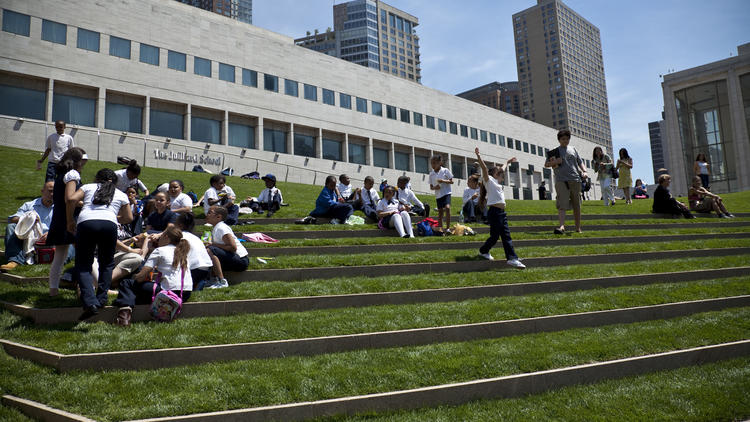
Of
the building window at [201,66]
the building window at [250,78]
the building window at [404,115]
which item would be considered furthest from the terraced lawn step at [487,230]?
the building window at [404,115]

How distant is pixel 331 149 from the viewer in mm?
42438

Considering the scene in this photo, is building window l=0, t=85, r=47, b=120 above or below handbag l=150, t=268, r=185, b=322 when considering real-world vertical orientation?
above

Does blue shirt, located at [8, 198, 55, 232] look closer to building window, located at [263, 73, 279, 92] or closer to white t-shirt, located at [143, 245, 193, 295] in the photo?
white t-shirt, located at [143, 245, 193, 295]

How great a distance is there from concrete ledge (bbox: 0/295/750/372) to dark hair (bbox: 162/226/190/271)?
1.59 meters

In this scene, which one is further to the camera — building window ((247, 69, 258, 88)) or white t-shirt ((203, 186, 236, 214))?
building window ((247, 69, 258, 88))

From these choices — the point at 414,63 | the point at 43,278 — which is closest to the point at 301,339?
the point at 43,278

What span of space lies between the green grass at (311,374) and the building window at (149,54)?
108 ft

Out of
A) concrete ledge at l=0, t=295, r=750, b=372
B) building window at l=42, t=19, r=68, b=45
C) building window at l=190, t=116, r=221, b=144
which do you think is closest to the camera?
concrete ledge at l=0, t=295, r=750, b=372

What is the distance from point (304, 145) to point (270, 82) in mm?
6067

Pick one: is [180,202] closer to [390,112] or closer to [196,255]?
[196,255]

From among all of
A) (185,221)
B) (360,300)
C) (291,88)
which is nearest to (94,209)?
(185,221)

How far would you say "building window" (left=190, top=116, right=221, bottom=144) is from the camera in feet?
113

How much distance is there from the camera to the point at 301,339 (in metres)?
5.08

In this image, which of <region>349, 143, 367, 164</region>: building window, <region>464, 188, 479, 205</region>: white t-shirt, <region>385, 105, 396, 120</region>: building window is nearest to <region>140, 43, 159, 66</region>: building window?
<region>349, 143, 367, 164</region>: building window
